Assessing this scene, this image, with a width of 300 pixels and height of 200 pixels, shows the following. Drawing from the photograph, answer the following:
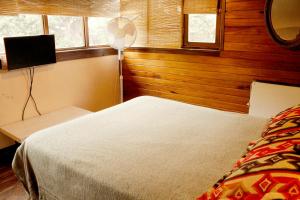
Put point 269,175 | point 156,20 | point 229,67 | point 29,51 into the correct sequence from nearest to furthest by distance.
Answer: point 269,175 < point 29,51 < point 229,67 < point 156,20

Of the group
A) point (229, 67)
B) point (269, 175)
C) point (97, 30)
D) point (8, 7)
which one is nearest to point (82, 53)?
point (97, 30)

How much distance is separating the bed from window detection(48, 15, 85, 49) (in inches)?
56.0

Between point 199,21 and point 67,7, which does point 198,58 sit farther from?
point 67,7

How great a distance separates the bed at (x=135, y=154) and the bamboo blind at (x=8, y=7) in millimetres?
1308

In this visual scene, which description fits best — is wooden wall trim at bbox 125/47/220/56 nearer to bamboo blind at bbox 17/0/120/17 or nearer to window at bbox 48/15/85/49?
bamboo blind at bbox 17/0/120/17


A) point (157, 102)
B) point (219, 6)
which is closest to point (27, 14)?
point (157, 102)

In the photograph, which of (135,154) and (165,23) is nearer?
(135,154)

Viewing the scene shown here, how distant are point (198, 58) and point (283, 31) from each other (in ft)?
3.16

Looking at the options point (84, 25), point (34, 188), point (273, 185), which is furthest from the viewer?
point (84, 25)

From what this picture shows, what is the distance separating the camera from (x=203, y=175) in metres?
1.32

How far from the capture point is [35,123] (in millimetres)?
2754

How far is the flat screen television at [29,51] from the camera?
2527mm

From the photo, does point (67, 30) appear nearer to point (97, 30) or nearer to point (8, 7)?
point (97, 30)

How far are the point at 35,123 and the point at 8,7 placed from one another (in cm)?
114
